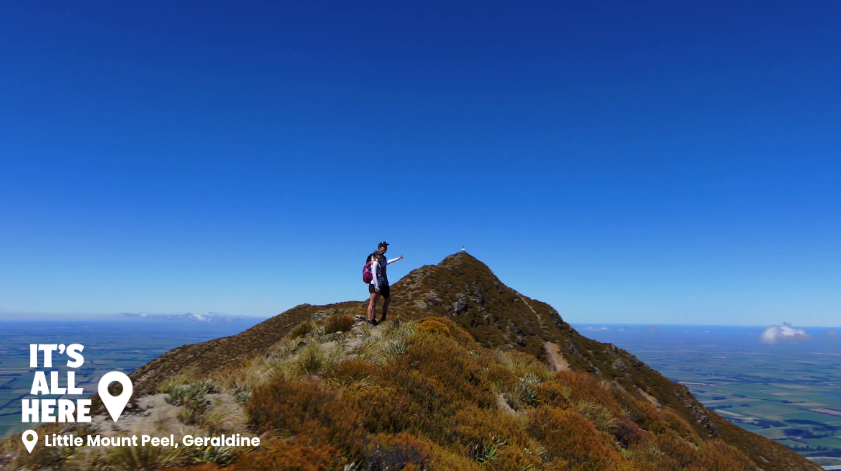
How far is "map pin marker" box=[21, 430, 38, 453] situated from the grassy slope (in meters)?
23.9

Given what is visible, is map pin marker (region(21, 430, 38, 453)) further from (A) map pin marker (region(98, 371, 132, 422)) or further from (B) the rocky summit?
(A) map pin marker (region(98, 371, 132, 422))

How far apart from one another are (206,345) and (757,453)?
5718 centimetres

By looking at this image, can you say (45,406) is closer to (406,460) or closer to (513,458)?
(406,460)

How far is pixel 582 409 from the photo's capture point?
10.6 m

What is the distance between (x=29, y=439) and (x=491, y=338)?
135 ft

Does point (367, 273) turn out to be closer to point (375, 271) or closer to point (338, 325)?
point (375, 271)

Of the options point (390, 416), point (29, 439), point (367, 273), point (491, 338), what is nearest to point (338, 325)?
point (367, 273)

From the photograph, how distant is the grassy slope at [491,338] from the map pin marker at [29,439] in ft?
78.5

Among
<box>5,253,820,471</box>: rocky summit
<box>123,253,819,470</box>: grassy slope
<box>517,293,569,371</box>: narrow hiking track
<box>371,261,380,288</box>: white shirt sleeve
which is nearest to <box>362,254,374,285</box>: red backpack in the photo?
<box>371,261,380,288</box>: white shirt sleeve

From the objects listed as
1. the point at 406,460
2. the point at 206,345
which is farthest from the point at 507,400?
the point at 206,345

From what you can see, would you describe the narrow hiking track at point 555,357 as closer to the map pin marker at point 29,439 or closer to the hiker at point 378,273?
the hiker at point 378,273

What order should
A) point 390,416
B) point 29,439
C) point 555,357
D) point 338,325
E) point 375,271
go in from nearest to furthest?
point 29,439, point 390,416, point 375,271, point 338,325, point 555,357

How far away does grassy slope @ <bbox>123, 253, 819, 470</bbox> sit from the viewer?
3459 cm

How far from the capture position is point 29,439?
4824mm
